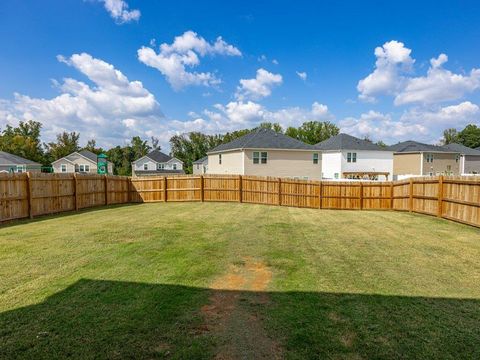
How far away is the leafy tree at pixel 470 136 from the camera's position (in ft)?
233

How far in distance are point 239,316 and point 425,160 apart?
42.4 metres

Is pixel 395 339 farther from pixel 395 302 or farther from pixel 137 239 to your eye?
pixel 137 239

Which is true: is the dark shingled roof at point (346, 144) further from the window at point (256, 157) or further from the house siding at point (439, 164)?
the window at point (256, 157)

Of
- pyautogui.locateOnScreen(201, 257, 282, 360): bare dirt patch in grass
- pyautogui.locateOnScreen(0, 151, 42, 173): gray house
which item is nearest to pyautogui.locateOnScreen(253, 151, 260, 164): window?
pyautogui.locateOnScreen(201, 257, 282, 360): bare dirt patch in grass

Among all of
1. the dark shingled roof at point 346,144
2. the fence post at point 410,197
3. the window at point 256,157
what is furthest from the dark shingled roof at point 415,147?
the fence post at point 410,197

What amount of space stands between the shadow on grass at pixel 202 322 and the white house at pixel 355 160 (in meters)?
31.1

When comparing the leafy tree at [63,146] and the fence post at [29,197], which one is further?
the leafy tree at [63,146]

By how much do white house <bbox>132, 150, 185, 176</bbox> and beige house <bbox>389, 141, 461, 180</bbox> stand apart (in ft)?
120

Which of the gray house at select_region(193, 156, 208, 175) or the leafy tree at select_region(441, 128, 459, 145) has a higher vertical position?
the leafy tree at select_region(441, 128, 459, 145)

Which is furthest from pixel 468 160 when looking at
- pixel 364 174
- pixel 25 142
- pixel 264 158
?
pixel 25 142

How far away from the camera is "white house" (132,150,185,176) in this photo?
176ft

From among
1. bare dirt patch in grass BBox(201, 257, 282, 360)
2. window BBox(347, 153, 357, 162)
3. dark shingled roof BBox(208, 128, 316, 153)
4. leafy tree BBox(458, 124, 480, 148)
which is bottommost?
bare dirt patch in grass BBox(201, 257, 282, 360)

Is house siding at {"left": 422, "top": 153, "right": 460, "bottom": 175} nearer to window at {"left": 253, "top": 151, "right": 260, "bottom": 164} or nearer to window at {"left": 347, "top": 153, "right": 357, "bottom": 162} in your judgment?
window at {"left": 347, "top": 153, "right": 357, "bottom": 162}

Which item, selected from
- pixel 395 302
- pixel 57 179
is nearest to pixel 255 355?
pixel 395 302
